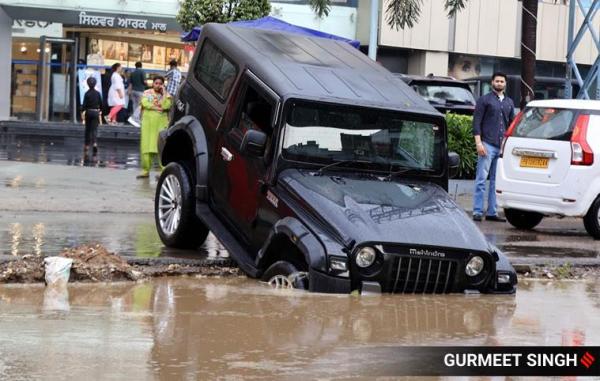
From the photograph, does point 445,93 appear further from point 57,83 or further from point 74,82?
point 57,83

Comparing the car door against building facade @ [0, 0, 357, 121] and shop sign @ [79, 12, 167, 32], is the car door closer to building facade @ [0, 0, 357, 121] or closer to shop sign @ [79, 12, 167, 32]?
building facade @ [0, 0, 357, 121]

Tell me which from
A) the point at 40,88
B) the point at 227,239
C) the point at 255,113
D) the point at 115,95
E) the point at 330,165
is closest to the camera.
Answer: the point at 330,165

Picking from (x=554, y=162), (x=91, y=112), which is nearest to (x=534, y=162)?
(x=554, y=162)

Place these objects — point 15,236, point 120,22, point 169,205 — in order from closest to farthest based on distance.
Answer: point 169,205
point 15,236
point 120,22

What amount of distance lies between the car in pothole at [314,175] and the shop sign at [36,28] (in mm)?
22354

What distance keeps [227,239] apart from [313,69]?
166 cm

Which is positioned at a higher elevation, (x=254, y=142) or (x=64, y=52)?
(x=64, y=52)

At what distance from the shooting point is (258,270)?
9.65m

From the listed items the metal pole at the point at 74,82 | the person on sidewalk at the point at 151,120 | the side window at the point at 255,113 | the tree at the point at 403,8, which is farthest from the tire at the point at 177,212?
the metal pole at the point at 74,82

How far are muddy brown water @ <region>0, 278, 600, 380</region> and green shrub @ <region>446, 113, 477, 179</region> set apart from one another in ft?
28.0

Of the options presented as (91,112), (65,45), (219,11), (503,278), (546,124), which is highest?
(219,11)

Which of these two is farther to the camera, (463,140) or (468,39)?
(468,39)

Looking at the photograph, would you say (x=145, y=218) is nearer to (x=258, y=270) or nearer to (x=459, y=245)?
(x=258, y=270)

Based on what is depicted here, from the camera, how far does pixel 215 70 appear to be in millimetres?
11297
